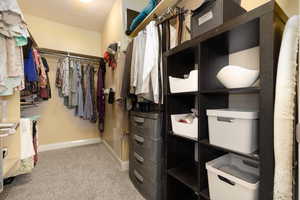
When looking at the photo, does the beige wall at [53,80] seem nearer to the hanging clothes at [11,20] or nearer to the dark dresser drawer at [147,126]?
the hanging clothes at [11,20]

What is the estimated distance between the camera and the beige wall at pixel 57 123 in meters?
2.67

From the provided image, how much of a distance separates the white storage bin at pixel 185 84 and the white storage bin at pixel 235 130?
0.23 metres

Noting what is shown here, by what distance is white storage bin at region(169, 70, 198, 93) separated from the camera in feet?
3.12

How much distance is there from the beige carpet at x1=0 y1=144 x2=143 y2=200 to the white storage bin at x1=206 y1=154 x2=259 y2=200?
90 cm

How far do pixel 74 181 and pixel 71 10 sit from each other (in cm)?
259

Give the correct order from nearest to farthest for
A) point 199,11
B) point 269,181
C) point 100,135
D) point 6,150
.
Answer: point 269,181 < point 199,11 < point 6,150 < point 100,135

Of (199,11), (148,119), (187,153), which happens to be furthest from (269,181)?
(199,11)

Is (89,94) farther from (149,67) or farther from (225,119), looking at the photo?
(225,119)

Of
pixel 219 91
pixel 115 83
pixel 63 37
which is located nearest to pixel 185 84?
pixel 219 91

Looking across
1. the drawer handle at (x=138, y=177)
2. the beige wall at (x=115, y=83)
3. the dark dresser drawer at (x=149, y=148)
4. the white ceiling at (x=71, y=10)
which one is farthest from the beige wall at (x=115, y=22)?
the drawer handle at (x=138, y=177)

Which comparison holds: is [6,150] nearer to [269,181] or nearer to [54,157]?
[54,157]

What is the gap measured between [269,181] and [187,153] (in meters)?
0.70

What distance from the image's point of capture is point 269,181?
1.96 ft

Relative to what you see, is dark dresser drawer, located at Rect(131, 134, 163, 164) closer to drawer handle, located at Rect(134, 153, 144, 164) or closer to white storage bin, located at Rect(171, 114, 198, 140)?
drawer handle, located at Rect(134, 153, 144, 164)
